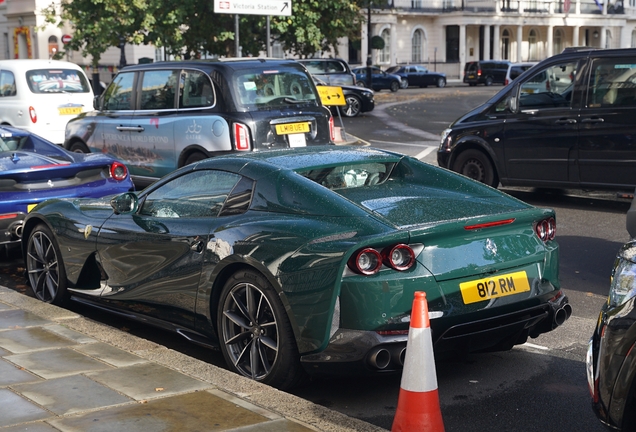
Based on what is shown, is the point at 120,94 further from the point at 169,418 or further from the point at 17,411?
the point at 169,418

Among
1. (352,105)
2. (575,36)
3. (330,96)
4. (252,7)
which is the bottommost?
(352,105)

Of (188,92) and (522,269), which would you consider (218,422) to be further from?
(188,92)

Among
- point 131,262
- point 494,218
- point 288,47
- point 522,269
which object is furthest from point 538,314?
point 288,47

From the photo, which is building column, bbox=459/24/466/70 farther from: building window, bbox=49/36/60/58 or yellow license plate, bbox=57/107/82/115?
yellow license plate, bbox=57/107/82/115

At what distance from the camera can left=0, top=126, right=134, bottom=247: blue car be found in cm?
858

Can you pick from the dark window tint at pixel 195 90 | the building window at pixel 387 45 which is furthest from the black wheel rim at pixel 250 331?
the building window at pixel 387 45

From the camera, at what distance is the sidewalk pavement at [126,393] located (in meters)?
4.43

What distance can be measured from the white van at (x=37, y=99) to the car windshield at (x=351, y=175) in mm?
13560

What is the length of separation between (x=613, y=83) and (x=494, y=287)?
276 inches

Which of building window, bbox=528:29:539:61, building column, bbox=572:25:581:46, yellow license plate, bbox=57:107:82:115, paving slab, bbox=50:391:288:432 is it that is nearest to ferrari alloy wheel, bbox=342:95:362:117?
yellow license plate, bbox=57:107:82:115

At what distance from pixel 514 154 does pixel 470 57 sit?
77.1 metres

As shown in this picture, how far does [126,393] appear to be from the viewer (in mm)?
4891

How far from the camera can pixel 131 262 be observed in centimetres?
637

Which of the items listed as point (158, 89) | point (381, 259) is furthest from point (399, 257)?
point (158, 89)
